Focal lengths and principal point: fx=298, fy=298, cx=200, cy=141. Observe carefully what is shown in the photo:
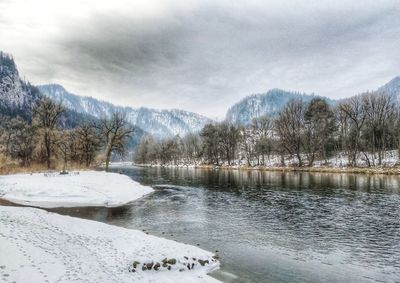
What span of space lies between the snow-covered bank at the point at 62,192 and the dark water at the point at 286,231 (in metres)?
3.46

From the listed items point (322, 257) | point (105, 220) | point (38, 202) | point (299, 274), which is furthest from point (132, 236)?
point (38, 202)

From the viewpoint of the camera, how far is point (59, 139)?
7075 cm

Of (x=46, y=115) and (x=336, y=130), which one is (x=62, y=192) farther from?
(x=336, y=130)

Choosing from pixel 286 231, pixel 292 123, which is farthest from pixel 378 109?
pixel 286 231

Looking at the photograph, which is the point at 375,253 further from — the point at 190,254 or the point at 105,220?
the point at 105,220

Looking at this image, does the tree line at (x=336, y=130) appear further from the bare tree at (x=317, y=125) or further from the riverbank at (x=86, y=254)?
the riverbank at (x=86, y=254)

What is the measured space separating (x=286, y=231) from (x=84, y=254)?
48.7 ft

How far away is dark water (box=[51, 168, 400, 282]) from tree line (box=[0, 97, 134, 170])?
34753mm

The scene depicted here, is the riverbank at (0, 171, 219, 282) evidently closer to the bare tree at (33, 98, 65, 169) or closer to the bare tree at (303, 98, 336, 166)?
the bare tree at (33, 98, 65, 169)

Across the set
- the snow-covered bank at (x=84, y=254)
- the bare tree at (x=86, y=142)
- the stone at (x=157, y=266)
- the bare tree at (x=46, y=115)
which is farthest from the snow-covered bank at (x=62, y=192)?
the bare tree at (x=86, y=142)

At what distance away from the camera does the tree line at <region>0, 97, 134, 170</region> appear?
64.4 meters

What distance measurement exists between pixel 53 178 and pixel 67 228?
1011 inches

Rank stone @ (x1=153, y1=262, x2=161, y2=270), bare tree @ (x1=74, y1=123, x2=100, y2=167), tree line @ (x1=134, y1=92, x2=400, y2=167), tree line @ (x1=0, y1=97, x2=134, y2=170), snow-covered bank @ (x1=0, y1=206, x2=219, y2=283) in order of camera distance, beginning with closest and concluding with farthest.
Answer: snow-covered bank @ (x1=0, y1=206, x2=219, y2=283) → stone @ (x1=153, y1=262, x2=161, y2=270) → tree line @ (x1=0, y1=97, x2=134, y2=170) → bare tree @ (x1=74, y1=123, x2=100, y2=167) → tree line @ (x1=134, y1=92, x2=400, y2=167)

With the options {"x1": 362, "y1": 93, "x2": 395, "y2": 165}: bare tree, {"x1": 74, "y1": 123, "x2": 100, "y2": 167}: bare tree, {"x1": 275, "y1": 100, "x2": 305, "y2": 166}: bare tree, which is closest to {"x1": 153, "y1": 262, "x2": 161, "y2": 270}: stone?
{"x1": 74, "y1": 123, "x2": 100, "y2": 167}: bare tree
